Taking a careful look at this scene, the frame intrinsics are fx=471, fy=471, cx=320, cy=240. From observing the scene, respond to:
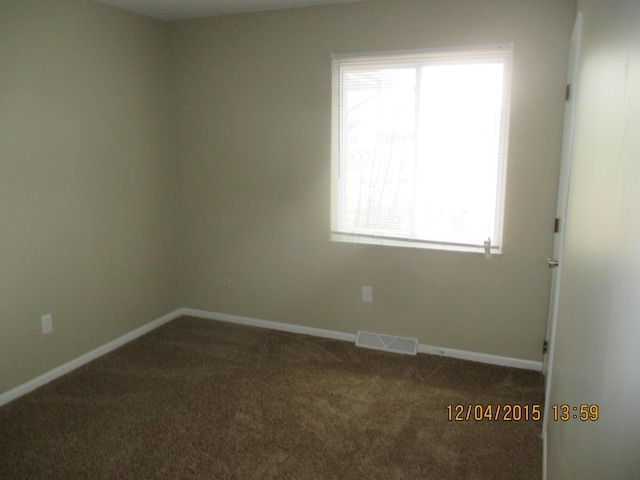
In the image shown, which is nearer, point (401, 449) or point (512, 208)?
point (401, 449)

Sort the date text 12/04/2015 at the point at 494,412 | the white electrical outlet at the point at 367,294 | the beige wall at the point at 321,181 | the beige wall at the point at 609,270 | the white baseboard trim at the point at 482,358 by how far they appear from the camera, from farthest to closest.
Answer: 1. the white electrical outlet at the point at 367,294
2. the white baseboard trim at the point at 482,358
3. the beige wall at the point at 321,181
4. the date text 12/04/2015 at the point at 494,412
5. the beige wall at the point at 609,270

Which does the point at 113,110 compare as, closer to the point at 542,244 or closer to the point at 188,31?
the point at 188,31

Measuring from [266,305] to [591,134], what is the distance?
2.92 metres

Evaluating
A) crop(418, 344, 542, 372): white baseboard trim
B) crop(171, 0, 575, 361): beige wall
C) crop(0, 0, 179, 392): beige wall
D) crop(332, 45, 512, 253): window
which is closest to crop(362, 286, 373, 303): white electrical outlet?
crop(171, 0, 575, 361): beige wall

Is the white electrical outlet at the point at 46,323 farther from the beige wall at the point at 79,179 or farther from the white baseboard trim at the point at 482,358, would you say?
the white baseboard trim at the point at 482,358

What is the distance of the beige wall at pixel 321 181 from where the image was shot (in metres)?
2.91

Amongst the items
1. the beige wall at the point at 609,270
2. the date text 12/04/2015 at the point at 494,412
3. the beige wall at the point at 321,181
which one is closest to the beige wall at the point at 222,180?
the beige wall at the point at 321,181

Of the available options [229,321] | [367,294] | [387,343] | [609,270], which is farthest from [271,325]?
[609,270]

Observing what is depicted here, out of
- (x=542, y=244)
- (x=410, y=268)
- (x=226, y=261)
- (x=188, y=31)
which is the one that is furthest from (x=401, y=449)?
(x=188, y=31)

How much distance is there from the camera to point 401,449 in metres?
2.34

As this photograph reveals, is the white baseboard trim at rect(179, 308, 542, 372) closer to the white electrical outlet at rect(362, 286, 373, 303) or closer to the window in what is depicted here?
the white electrical outlet at rect(362, 286, 373, 303)

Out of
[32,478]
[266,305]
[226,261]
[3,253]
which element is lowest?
[32,478]

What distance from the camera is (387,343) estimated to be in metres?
3.46

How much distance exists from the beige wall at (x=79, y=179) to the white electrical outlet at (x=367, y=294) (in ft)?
5.62
